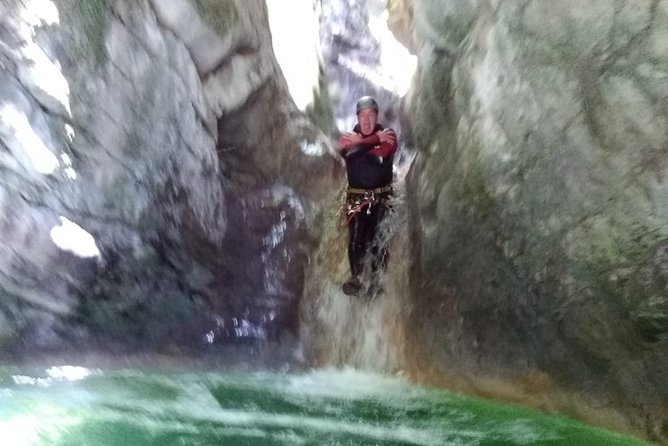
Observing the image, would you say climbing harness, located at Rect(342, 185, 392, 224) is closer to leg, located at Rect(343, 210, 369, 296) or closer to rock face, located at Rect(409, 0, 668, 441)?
leg, located at Rect(343, 210, 369, 296)

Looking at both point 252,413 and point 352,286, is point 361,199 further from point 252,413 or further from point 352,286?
point 252,413

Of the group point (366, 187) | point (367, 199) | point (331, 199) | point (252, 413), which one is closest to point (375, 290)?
point (367, 199)

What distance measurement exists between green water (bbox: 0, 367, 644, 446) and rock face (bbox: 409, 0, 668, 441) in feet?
1.10

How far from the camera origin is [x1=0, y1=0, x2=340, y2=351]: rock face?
186 inches

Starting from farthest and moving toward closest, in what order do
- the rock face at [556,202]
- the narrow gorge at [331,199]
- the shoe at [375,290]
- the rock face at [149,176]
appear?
the shoe at [375,290]
the rock face at [149,176]
the narrow gorge at [331,199]
the rock face at [556,202]

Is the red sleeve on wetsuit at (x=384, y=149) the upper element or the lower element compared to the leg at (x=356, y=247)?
upper

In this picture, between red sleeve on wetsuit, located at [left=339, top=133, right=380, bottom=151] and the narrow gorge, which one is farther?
red sleeve on wetsuit, located at [left=339, top=133, right=380, bottom=151]

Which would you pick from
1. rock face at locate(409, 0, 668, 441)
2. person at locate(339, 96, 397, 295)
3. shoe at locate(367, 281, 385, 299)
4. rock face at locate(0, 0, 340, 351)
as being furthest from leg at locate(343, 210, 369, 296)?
rock face at locate(409, 0, 668, 441)

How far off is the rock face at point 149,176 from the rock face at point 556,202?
170 cm

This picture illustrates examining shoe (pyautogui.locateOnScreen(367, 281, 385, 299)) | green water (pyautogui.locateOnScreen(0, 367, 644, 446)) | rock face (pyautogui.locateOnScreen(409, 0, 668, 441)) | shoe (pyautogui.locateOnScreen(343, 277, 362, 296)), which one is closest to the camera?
rock face (pyautogui.locateOnScreen(409, 0, 668, 441))

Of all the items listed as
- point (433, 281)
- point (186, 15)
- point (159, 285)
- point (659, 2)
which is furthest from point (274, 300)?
point (659, 2)

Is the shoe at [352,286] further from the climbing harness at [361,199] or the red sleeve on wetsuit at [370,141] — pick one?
the red sleeve on wetsuit at [370,141]

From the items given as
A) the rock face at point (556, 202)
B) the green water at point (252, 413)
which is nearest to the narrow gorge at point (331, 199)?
the rock face at point (556, 202)

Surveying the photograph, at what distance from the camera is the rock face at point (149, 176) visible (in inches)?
186
